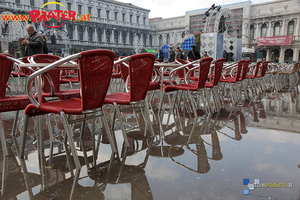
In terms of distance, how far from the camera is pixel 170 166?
1.71m

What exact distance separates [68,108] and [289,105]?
12.7 feet

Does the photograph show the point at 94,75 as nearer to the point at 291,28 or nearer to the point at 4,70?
the point at 4,70

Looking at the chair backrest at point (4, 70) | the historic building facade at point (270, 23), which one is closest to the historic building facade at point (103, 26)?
the historic building facade at point (270, 23)

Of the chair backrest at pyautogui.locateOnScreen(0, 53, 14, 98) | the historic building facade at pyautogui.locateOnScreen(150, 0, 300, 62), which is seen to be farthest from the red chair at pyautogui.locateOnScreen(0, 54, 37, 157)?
the historic building facade at pyautogui.locateOnScreen(150, 0, 300, 62)

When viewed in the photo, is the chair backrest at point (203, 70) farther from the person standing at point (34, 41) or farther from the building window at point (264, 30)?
the building window at point (264, 30)

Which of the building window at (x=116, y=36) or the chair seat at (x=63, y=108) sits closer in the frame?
the chair seat at (x=63, y=108)

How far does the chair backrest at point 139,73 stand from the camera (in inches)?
78.8

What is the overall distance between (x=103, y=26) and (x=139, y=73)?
42568mm

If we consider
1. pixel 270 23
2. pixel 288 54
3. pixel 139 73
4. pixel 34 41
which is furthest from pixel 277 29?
pixel 139 73

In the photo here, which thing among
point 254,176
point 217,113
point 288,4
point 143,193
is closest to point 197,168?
point 254,176

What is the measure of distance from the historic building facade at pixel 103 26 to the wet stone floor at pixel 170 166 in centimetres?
3301

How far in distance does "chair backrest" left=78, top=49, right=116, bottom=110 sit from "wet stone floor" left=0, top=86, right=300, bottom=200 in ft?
1.56

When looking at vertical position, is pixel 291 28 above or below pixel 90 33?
below

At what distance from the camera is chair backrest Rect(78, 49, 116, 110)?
1484 millimetres
